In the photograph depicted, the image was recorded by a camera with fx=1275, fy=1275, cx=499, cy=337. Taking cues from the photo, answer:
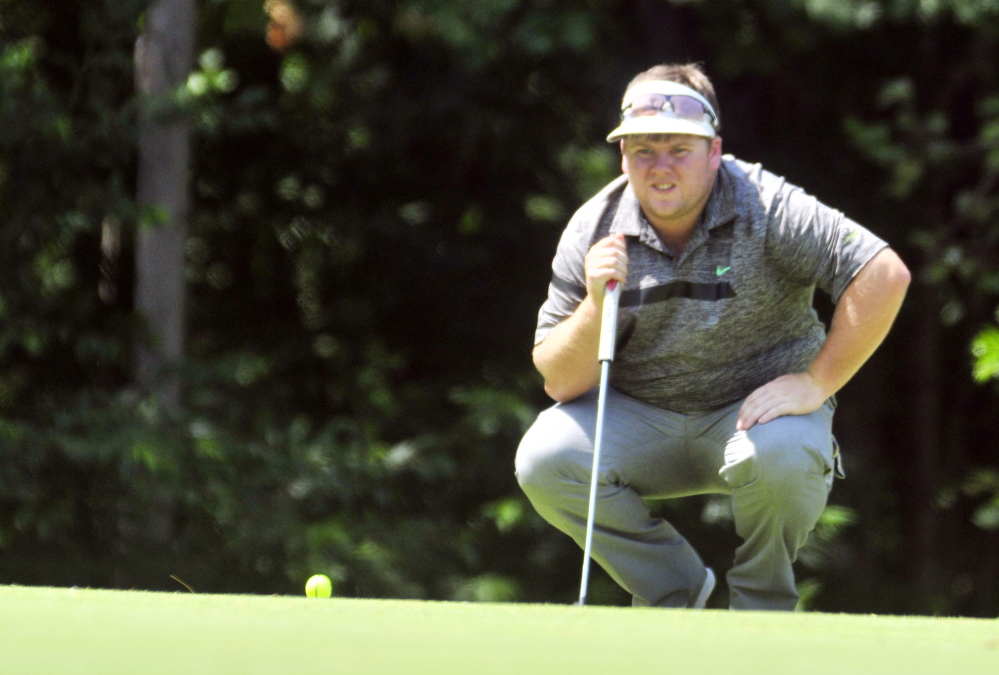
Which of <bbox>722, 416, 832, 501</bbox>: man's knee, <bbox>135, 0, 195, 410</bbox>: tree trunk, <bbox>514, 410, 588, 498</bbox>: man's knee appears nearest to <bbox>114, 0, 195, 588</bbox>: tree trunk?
<bbox>135, 0, 195, 410</bbox>: tree trunk

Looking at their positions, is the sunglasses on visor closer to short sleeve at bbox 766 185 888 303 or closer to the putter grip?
short sleeve at bbox 766 185 888 303

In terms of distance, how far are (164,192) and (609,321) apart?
3.35 meters

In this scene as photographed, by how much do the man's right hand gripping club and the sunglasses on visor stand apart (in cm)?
29

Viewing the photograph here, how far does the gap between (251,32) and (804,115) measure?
8.64 feet

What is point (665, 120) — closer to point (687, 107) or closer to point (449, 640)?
point (687, 107)

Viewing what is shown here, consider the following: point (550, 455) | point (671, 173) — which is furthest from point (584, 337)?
point (671, 173)

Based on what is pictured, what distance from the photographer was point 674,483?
3129 mm

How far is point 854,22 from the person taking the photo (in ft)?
15.3

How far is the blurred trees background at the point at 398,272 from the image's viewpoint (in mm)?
5000

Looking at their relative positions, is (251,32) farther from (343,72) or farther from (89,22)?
(89,22)

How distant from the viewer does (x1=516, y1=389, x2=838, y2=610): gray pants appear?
2.84 meters

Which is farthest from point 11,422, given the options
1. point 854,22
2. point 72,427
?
point 854,22

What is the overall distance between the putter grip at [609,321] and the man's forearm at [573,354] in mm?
57

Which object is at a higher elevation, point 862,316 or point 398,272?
point 398,272
